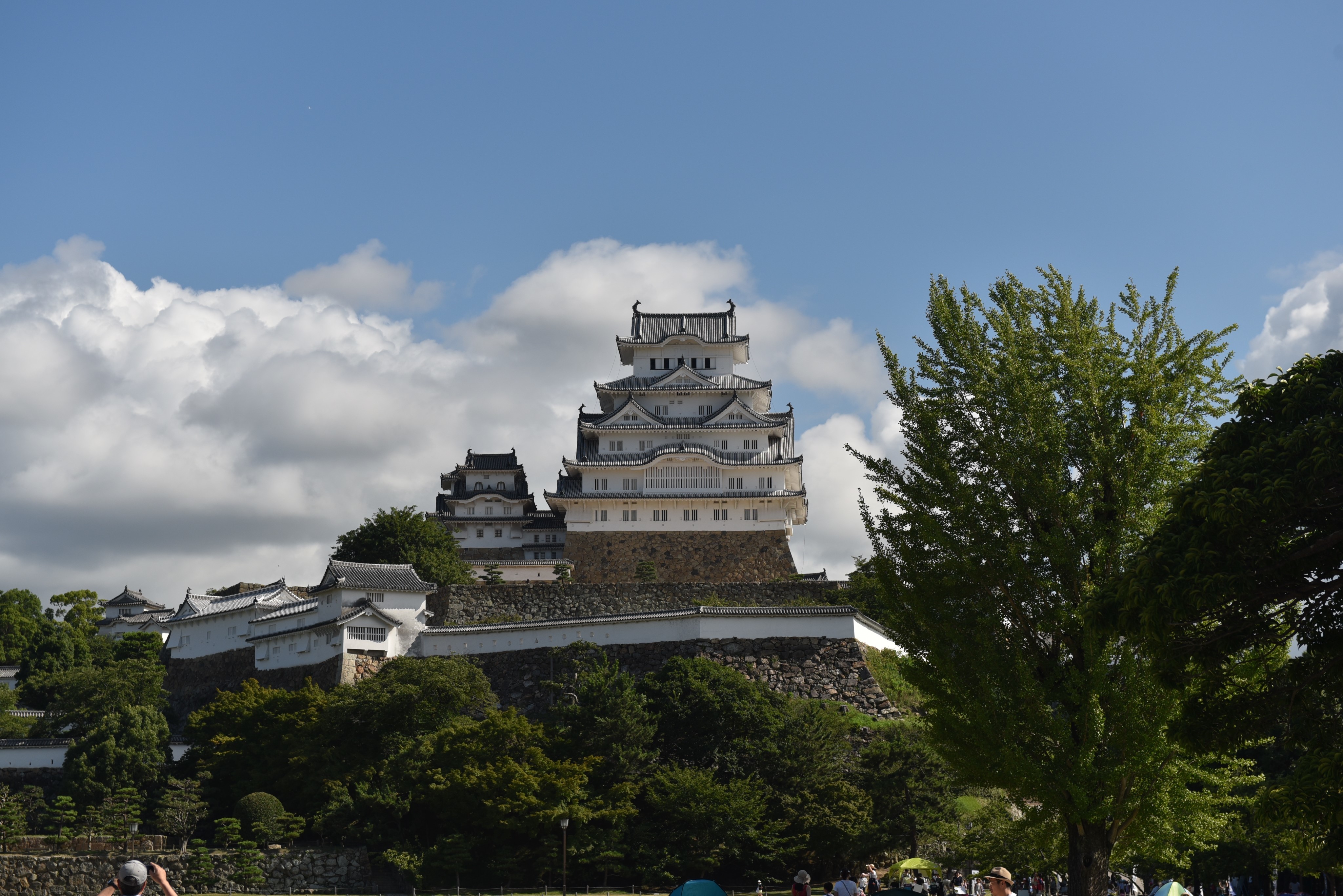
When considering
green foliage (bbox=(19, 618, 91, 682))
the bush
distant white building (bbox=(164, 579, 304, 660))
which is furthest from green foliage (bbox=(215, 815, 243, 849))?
green foliage (bbox=(19, 618, 91, 682))

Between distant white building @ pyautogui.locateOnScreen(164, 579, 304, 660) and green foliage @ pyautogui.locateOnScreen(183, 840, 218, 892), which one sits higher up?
distant white building @ pyautogui.locateOnScreen(164, 579, 304, 660)

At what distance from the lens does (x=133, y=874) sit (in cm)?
573

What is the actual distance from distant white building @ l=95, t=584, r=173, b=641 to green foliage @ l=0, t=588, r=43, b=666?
3.15m

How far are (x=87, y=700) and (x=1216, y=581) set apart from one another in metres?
35.6

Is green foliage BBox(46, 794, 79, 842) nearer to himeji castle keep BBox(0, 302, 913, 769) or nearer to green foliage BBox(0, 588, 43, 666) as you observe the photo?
himeji castle keep BBox(0, 302, 913, 769)

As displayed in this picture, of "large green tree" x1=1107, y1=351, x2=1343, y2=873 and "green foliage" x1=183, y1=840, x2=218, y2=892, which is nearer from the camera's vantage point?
"large green tree" x1=1107, y1=351, x2=1343, y2=873

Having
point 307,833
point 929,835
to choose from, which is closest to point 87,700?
point 307,833

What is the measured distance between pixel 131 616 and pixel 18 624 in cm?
519

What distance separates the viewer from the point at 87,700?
3650cm

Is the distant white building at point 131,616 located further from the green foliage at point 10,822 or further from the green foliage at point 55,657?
the green foliage at point 10,822

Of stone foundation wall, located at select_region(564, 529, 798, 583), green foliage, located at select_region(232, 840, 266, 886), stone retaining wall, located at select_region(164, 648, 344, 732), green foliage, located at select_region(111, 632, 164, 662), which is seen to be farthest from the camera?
stone foundation wall, located at select_region(564, 529, 798, 583)

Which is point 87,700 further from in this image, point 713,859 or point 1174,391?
point 1174,391

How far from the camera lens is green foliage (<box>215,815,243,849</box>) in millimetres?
28422

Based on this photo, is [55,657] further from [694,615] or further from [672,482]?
[694,615]
